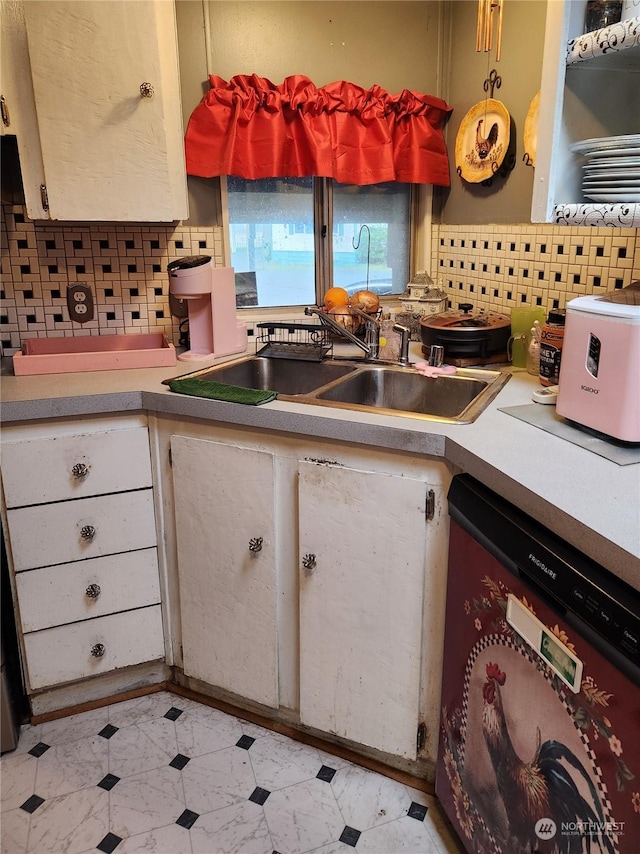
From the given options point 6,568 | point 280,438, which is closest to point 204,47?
point 280,438

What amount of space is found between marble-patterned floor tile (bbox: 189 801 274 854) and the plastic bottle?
4.28ft

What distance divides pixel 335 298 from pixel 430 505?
1066mm

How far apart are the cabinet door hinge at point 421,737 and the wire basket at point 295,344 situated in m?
1.08

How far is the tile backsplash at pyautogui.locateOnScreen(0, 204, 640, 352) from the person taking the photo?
1.97 metres

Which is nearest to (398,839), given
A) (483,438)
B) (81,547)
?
(483,438)

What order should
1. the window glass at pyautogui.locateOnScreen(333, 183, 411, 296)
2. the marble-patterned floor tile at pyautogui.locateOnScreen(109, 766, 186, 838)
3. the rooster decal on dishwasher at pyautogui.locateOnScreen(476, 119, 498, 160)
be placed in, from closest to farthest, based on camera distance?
Result: 1. the marble-patterned floor tile at pyautogui.locateOnScreen(109, 766, 186, 838)
2. the rooster decal on dishwasher at pyautogui.locateOnScreen(476, 119, 498, 160)
3. the window glass at pyautogui.locateOnScreen(333, 183, 411, 296)

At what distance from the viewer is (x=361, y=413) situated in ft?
4.91

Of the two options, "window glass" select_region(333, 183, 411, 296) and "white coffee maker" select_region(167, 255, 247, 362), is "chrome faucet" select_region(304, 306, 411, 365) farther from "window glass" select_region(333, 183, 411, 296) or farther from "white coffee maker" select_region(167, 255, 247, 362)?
"window glass" select_region(333, 183, 411, 296)

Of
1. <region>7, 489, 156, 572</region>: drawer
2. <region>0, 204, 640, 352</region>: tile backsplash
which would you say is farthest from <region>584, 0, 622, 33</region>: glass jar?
<region>7, 489, 156, 572</region>: drawer

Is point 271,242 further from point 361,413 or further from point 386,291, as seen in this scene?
point 361,413

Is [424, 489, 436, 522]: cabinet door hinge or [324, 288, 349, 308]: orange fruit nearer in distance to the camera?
[424, 489, 436, 522]: cabinet door hinge

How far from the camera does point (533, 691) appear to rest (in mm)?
1057

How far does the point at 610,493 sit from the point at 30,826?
152 cm

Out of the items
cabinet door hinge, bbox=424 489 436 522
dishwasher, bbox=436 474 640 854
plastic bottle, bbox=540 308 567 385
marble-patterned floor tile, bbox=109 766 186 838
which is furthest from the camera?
plastic bottle, bbox=540 308 567 385
